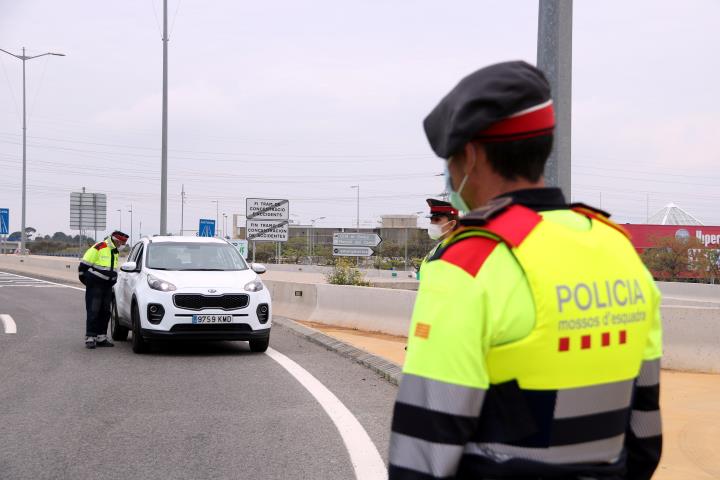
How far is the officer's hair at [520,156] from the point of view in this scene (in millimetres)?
1917

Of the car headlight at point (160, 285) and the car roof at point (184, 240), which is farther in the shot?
the car roof at point (184, 240)

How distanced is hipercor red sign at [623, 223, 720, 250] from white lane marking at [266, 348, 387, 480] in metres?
40.0

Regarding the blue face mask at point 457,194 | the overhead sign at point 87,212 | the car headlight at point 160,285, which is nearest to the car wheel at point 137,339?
the car headlight at point 160,285

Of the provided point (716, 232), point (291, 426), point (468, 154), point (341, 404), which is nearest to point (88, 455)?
point (291, 426)

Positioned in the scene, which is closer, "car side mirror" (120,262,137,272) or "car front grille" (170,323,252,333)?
"car front grille" (170,323,252,333)

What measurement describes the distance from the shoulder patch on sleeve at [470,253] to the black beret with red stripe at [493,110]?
21cm

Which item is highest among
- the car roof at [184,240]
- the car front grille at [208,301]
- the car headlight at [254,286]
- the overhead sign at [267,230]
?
the overhead sign at [267,230]

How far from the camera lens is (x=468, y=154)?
1.94 m

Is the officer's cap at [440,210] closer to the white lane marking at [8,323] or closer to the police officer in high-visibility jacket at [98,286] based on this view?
the police officer in high-visibility jacket at [98,286]

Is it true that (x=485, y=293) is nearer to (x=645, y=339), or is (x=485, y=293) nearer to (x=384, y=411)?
(x=645, y=339)

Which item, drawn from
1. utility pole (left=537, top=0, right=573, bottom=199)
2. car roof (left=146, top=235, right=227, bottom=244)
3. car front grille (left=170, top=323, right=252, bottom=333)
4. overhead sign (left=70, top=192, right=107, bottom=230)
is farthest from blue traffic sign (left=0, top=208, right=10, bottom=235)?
utility pole (left=537, top=0, right=573, bottom=199)

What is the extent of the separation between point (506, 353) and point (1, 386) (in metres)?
8.71

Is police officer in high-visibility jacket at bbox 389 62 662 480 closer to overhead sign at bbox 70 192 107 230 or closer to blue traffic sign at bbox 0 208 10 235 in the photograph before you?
blue traffic sign at bbox 0 208 10 235

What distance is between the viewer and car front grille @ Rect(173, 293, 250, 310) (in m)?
12.3
